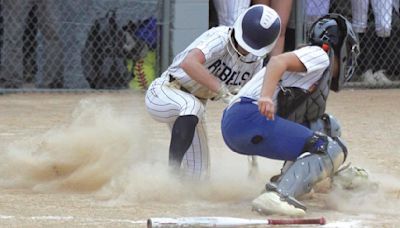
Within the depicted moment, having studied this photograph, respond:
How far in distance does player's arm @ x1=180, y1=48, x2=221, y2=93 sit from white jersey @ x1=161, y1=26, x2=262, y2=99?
4 centimetres

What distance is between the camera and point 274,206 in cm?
467

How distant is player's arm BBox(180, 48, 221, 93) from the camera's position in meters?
5.42

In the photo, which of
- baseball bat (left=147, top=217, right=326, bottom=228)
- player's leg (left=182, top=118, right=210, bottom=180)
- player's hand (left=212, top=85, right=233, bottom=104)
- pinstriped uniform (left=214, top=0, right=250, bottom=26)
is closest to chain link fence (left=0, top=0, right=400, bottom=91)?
pinstriped uniform (left=214, top=0, right=250, bottom=26)

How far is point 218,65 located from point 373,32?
20.3 feet

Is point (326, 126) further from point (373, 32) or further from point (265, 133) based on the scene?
point (373, 32)

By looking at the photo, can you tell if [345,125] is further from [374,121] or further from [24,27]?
[24,27]

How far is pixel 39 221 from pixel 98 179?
39.6 inches

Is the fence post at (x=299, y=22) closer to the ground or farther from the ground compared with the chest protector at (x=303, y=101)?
closer to the ground

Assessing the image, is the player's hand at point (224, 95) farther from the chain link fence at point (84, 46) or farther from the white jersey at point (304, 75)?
the chain link fence at point (84, 46)

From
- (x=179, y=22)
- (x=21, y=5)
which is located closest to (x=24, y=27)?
A: (x=21, y=5)

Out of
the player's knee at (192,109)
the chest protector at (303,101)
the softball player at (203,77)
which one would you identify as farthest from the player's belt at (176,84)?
the chest protector at (303,101)

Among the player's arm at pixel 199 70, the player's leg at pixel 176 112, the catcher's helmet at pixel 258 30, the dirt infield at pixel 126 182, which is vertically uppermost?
the catcher's helmet at pixel 258 30

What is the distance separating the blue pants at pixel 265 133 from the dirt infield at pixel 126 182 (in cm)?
29

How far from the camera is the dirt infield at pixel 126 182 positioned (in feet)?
16.0
